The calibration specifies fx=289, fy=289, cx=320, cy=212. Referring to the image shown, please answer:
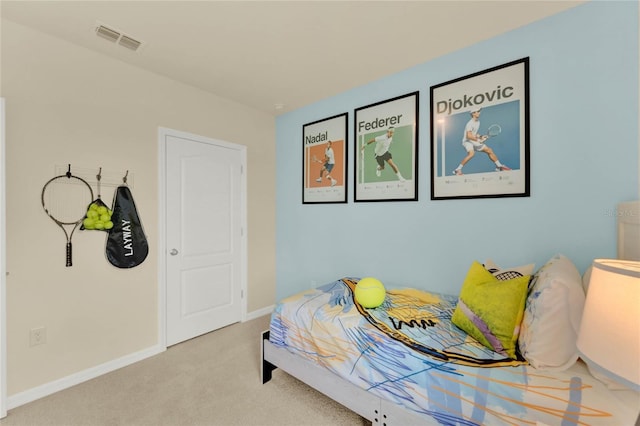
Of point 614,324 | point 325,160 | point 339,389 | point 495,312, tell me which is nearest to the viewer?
point 614,324

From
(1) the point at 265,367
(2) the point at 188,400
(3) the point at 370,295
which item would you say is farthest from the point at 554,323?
(2) the point at 188,400

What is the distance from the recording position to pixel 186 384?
2223 mm

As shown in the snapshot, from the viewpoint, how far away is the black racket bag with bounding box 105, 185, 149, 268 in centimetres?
246

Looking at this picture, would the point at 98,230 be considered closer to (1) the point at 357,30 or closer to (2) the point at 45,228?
(2) the point at 45,228

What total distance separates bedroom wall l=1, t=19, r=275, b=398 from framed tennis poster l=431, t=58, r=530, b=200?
7.92 ft

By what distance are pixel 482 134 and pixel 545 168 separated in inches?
19.1

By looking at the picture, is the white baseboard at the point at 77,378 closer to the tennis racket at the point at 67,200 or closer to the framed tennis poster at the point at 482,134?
the tennis racket at the point at 67,200

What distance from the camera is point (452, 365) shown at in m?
1.41

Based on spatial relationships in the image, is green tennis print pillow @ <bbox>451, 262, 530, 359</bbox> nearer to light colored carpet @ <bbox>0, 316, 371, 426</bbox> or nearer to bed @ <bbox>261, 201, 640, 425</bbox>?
bed @ <bbox>261, 201, 640, 425</bbox>


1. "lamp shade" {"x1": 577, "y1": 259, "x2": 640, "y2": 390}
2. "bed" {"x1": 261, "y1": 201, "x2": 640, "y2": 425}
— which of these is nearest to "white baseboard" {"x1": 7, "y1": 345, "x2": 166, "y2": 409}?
"bed" {"x1": 261, "y1": 201, "x2": 640, "y2": 425}

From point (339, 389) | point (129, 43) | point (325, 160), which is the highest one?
point (129, 43)

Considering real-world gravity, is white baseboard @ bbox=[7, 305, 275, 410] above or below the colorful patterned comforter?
below

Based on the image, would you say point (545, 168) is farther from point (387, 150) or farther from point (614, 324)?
point (614, 324)

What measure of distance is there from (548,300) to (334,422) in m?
1.43
